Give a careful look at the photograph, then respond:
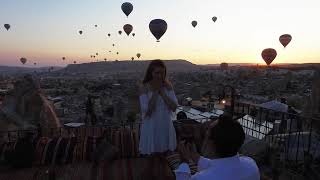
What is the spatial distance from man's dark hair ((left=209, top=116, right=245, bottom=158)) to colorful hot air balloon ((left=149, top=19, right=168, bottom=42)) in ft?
89.0

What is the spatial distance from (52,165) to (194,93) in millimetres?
36671

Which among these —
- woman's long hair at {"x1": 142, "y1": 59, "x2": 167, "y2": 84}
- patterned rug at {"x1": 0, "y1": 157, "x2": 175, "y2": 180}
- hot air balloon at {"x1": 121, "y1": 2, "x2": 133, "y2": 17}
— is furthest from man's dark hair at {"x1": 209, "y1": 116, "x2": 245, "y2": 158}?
hot air balloon at {"x1": 121, "y1": 2, "x2": 133, "y2": 17}

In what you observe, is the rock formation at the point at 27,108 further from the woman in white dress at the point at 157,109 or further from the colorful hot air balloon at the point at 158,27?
the colorful hot air balloon at the point at 158,27

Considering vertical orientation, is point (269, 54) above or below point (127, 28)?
below

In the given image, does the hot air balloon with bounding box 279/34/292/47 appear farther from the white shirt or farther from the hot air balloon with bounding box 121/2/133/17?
the white shirt

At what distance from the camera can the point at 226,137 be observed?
281 cm

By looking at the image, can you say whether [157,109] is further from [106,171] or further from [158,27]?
[158,27]

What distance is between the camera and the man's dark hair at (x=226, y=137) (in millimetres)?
2820

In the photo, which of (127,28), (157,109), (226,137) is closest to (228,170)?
(226,137)

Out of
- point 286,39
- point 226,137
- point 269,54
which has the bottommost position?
point 269,54

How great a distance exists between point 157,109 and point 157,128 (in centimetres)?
34

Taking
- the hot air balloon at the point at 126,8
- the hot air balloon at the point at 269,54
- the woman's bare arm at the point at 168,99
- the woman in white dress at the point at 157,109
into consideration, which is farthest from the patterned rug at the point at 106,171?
the hot air balloon at the point at 126,8

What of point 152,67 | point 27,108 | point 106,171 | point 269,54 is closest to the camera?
point 152,67

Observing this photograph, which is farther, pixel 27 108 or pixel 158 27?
pixel 158 27
